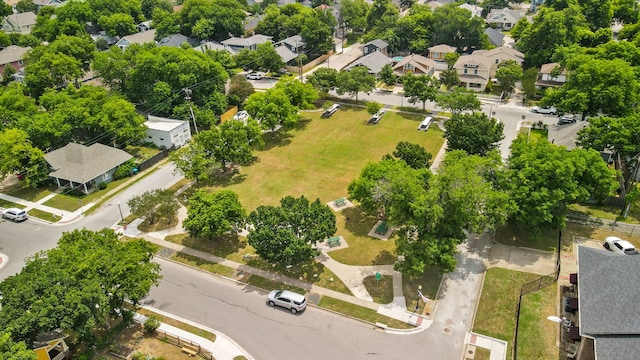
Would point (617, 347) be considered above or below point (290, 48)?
above

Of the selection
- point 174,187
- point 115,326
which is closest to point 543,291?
point 115,326

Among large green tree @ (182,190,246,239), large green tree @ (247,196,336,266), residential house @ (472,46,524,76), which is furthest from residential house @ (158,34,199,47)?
large green tree @ (247,196,336,266)

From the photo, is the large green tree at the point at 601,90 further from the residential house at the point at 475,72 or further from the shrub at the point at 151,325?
the shrub at the point at 151,325

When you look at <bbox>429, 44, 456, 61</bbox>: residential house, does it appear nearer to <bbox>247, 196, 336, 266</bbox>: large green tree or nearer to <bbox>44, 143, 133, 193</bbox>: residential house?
<bbox>44, 143, 133, 193</bbox>: residential house

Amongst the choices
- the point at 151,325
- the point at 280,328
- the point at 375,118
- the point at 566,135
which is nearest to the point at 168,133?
the point at 375,118

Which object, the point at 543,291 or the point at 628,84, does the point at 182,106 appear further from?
the point at 628,84

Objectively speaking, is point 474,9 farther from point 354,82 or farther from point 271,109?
point 271,109
